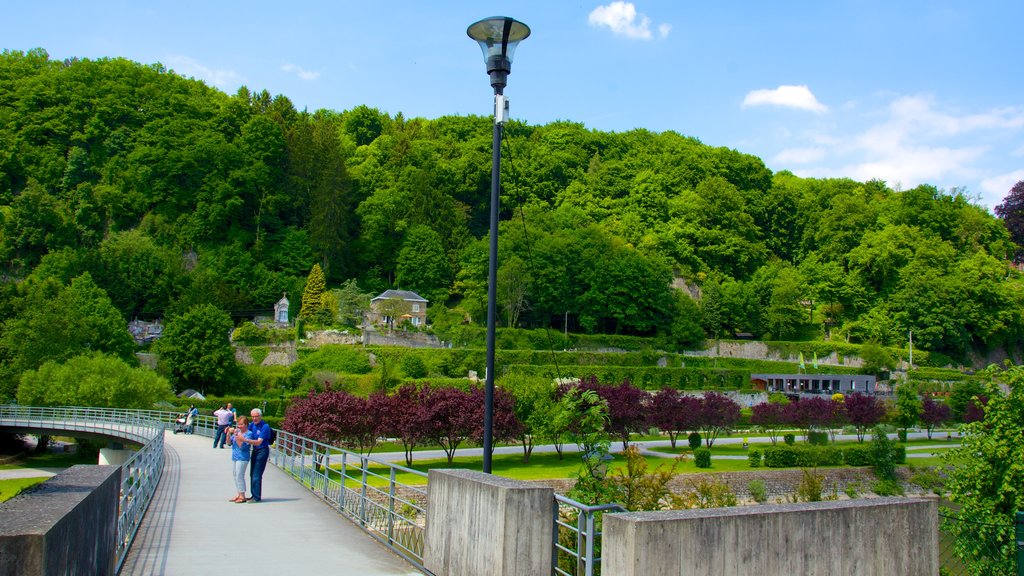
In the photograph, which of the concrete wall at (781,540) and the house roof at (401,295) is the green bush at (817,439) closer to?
the house roof at (401,295)

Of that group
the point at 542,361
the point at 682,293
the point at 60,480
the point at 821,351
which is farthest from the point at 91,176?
the point at 60,480

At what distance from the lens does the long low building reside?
67062mm

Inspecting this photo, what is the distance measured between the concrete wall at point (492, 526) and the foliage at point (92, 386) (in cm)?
3964

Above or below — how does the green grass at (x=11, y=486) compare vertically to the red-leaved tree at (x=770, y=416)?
below

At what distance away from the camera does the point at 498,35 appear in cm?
996

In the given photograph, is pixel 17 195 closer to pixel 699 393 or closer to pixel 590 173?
pixel 590 173

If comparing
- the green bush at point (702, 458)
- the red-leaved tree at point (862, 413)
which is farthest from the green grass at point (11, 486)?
the red-leaved tree at point (862, 413)

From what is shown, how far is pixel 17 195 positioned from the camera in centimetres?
7606

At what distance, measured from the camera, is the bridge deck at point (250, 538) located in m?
7.82

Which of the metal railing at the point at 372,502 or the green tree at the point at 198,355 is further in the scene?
the green tree at the point at 198,355

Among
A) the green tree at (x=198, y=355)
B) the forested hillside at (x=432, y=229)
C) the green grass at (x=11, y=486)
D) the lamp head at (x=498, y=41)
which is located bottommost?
the green grass at (x=11, y=486)

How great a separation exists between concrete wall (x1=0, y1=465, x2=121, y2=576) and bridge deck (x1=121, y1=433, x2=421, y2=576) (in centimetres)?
129

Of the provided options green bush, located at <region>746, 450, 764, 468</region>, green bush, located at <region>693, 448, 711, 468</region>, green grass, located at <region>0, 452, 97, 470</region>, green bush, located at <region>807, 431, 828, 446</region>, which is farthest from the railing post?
green grass, located at <region>0, 452, 97, 470</region>

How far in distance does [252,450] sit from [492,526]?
7.19 meters
